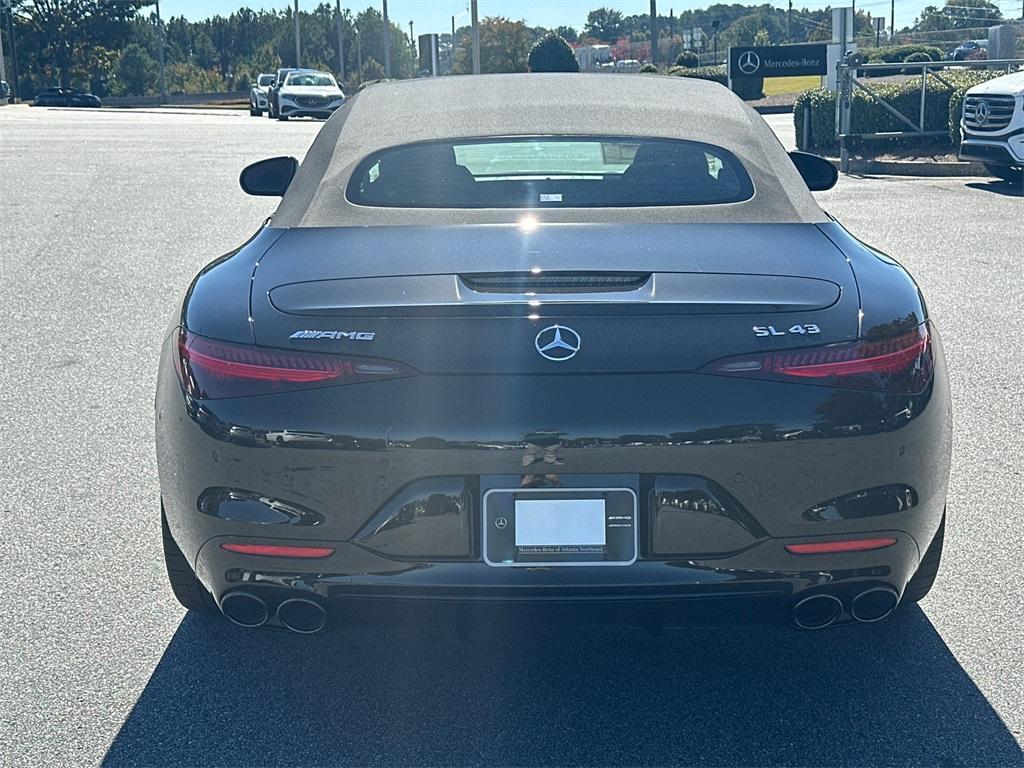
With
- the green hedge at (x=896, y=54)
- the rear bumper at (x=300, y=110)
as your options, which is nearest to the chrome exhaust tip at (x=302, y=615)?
the rear bumper at (x=300, y=110)

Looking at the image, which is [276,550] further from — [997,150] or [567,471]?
[997,150]

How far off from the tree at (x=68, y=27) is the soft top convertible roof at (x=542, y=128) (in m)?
89.1

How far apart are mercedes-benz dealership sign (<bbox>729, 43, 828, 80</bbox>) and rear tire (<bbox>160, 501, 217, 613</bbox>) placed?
25440mm

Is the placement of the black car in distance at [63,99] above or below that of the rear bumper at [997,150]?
above

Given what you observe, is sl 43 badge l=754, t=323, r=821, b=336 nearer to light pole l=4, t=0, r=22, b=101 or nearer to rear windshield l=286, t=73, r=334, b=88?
rear windshield l=286, t=73, r=334, b=88

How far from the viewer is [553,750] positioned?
10.9 feet

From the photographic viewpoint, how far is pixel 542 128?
435cm

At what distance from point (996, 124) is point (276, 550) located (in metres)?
14.3

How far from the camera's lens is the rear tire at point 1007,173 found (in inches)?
669

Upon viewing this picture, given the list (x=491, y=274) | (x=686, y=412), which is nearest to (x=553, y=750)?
(x=686, y=412)

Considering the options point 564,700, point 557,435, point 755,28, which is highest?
point 755,28

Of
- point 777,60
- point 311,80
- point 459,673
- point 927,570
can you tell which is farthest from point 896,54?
point 459,673

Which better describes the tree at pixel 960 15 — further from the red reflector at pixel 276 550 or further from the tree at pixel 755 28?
the red reflector at pixel 276 550

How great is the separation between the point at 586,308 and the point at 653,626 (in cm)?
75
